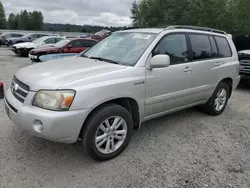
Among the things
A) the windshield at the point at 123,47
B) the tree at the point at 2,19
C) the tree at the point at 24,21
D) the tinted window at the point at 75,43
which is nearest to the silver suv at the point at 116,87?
the windshield at the point at 123,47

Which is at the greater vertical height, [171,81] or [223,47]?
[223,47]

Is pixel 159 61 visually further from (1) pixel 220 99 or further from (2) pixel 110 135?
(1) pixel 220 99

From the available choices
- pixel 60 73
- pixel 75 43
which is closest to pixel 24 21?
pixel 75 43

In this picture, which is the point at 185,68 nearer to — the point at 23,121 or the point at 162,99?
the point at 162,99

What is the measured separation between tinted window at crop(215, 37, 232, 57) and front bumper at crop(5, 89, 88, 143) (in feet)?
10.9

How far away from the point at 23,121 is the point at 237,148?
3.07 meters

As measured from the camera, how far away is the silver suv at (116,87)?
2.74 m

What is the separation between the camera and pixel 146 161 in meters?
3.22

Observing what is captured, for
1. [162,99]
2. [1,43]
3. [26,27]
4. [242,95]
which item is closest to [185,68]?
[162,99]

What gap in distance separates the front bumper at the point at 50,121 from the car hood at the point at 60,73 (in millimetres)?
202

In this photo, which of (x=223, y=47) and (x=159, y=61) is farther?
(x=223, y=47)

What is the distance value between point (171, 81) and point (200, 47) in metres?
1.11

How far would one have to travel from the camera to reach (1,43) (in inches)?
977

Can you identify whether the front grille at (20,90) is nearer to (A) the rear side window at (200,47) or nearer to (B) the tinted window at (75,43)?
(A) the rear side window at (200,47)
